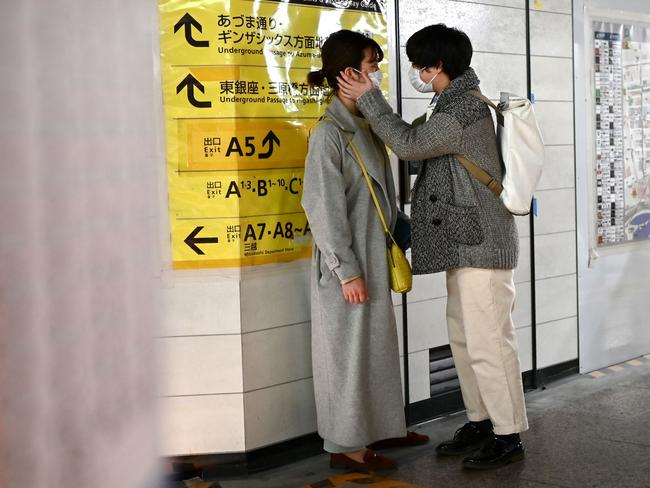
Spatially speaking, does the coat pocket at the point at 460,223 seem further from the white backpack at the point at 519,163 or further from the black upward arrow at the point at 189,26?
the black upward arrow at the point at 189,26

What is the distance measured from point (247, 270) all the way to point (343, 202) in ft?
1.67

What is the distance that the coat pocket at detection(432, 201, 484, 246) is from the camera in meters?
3.80

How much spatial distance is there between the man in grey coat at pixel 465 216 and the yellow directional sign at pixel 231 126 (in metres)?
0.34

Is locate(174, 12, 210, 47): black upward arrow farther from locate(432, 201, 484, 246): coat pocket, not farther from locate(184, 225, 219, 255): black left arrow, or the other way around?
locate(432, 201, 484, 246): coat pocket

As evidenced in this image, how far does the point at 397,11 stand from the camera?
4473mm

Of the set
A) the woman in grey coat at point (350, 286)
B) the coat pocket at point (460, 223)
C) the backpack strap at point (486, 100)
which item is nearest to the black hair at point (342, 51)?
the woman in grey coat at point (350, 286)

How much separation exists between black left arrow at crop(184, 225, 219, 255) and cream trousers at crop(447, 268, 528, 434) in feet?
3.30

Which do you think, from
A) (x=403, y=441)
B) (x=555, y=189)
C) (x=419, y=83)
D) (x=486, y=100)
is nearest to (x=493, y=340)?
(x=403, y=441)

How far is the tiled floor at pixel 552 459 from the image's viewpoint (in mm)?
3768

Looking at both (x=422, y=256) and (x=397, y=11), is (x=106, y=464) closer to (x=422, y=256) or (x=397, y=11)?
(x=422, y=256)

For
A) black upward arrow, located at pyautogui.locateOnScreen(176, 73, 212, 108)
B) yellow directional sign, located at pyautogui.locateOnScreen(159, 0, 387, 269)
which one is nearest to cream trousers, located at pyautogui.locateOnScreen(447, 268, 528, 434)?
yellow directional sign, located at pyautogui.locateOnScreen(159, 0, 387, 269)

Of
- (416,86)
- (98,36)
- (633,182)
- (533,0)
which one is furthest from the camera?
(633,182)

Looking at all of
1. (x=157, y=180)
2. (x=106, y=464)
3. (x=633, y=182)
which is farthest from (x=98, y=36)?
(x=633, y=182)

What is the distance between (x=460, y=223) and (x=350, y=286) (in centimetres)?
52
